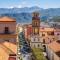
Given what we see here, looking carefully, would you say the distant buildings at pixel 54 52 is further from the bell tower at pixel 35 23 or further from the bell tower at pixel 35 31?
the bell tower at pixel 35 23

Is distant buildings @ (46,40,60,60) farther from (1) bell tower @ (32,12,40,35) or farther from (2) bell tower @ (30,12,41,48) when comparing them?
(1) bell tower @ (32,12,40,35)

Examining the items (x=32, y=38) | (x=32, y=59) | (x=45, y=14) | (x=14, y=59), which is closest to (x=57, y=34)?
(x=32, y=38)

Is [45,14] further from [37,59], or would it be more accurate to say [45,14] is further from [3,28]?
[3,28]

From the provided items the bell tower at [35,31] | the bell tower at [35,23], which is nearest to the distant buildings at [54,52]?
the bell tower at [35,31]

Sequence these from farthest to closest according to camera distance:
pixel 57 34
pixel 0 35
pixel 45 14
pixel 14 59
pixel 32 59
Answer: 1. pixel 45 14
2. pixel 57 34
3. pixel 32 59
4. pixel 0 35
5. pixel 14 59

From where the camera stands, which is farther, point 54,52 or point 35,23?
point 35,23

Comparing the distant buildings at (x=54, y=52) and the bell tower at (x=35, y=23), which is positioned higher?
the bell tower at (x=35, y=23)

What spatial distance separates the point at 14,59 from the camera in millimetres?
5332

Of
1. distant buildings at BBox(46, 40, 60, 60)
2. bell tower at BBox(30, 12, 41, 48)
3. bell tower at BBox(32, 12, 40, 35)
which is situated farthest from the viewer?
bell tower at BBox(32, 12, 40, 35)

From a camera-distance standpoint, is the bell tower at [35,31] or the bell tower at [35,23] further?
the bell tower at [35,23]

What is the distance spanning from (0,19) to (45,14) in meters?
34.9

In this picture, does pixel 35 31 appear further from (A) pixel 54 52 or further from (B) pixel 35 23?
(A) pixel 54 52

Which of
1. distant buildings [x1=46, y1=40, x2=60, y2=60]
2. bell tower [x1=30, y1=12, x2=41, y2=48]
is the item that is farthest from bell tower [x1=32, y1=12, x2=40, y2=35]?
distant buildings [x1=46, y1=40, x2=60, y2=60]

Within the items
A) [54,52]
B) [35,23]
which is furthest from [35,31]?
[54,52]
